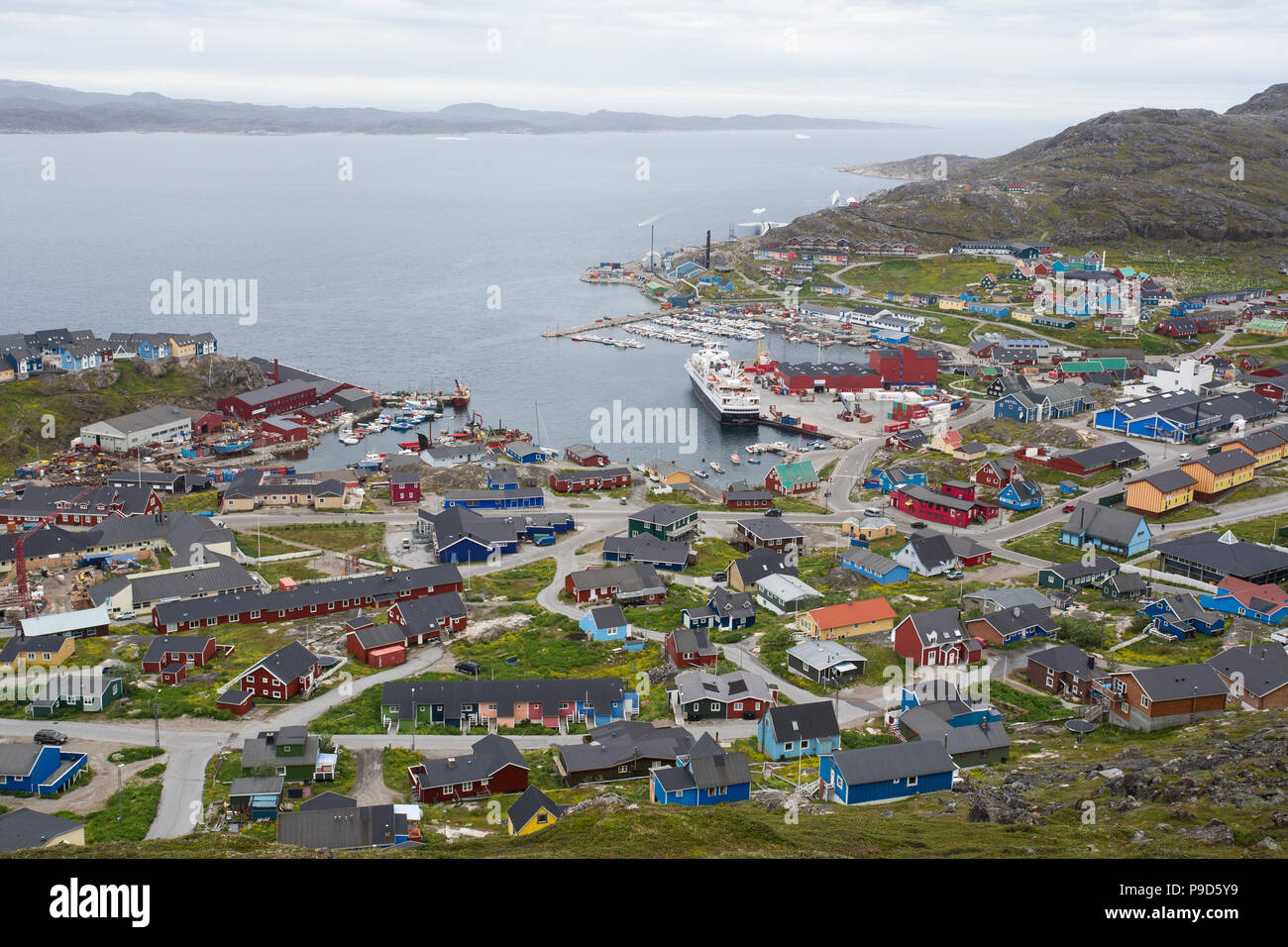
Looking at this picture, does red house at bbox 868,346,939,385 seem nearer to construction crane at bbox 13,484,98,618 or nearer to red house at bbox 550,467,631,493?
red house at bbox 550,467,631,493

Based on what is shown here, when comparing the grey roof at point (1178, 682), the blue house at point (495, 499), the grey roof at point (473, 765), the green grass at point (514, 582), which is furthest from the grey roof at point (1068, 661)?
the blue house at point (495, 499)

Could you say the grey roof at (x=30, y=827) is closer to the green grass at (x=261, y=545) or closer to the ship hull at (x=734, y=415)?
the green grass at (x=261, y=545)

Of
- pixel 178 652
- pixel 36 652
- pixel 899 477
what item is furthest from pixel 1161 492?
pixel 36 652

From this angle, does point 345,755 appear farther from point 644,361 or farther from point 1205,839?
point 644,361

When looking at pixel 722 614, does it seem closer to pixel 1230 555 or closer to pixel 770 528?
pixel 770 528

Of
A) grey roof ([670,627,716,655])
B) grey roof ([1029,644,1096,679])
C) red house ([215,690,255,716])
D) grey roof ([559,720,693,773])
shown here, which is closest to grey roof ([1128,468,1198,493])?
grey roof ([1029,644,1096,679])
